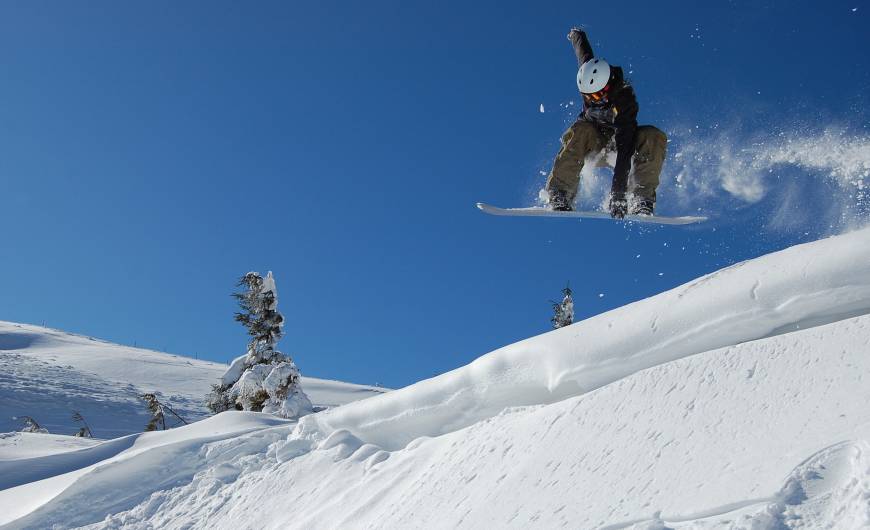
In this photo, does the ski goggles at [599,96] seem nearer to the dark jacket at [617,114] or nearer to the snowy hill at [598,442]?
the dark jacket at [617,114]

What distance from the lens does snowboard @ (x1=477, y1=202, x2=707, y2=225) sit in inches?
337

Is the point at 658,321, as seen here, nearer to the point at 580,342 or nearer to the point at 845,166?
the point at 580,342

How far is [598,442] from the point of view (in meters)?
3.42

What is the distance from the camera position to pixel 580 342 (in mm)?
4242

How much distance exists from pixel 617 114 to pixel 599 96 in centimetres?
30

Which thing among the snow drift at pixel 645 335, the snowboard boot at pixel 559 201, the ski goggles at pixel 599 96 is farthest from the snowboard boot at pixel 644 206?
the snow drift at pixel 645 335

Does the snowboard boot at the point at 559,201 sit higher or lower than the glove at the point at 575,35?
lower

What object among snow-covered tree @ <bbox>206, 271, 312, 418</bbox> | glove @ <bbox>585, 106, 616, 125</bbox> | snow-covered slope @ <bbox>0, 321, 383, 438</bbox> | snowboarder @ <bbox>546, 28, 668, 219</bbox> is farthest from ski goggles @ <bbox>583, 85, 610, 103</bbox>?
snow-covered slope @ <bbox>0, 321, 383, 438</bbox>

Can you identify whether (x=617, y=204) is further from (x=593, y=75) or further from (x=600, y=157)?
(x=593, y=75)

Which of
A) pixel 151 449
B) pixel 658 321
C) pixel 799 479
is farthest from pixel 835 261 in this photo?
pixel 151 449

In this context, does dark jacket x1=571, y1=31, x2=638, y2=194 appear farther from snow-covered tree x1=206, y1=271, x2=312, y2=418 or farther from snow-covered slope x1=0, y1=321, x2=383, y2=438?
snow-covered slope x1=0, y1=321, x2=383, y2=438

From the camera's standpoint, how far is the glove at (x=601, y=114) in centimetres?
828

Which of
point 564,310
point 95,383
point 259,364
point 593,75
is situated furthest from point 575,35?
point 95,383

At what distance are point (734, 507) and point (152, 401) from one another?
14988mm
